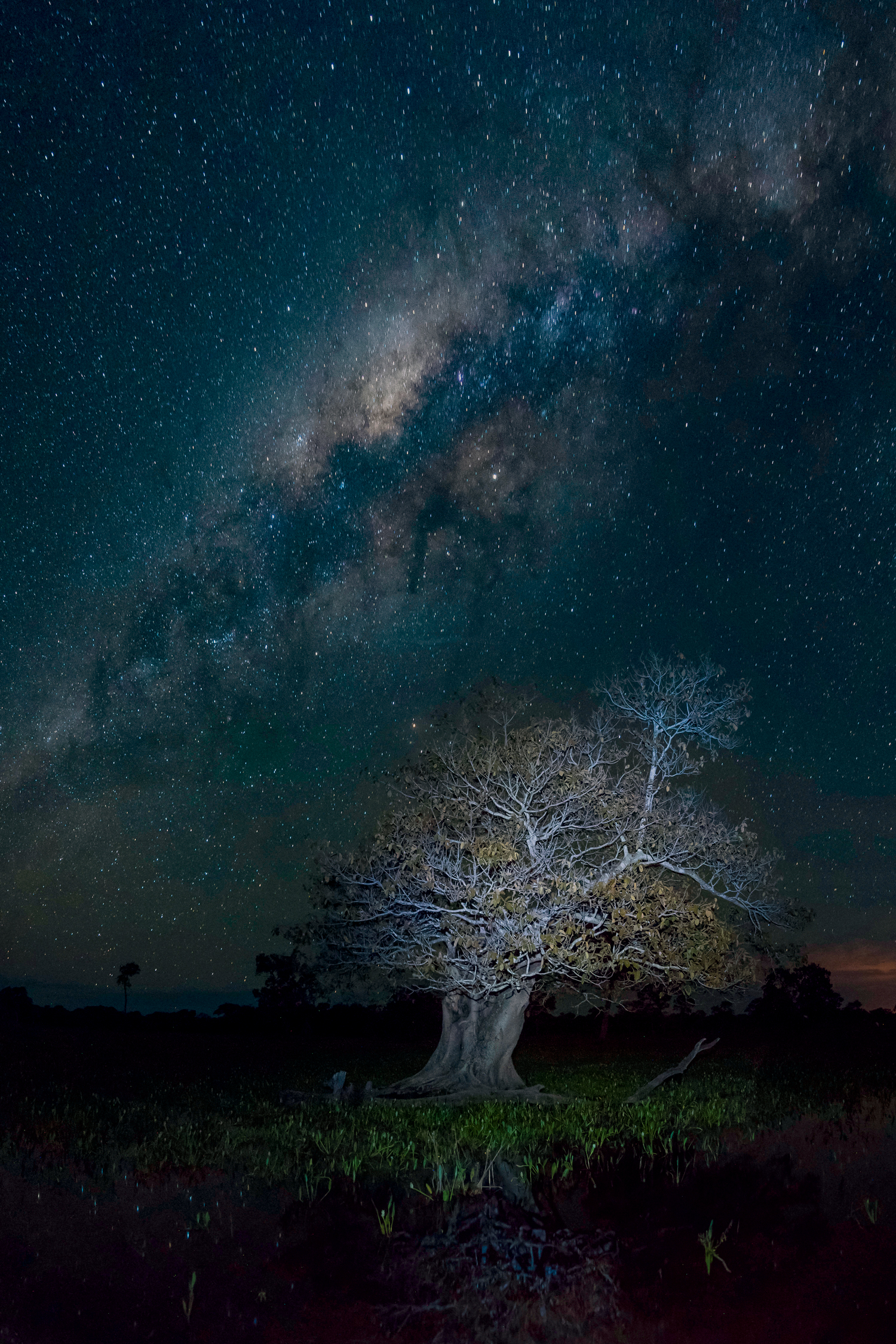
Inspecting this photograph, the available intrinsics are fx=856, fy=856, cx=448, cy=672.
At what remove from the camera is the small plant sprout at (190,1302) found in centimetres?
678

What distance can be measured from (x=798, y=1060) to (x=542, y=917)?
2249cm

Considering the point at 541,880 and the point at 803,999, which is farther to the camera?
the point at 803,999

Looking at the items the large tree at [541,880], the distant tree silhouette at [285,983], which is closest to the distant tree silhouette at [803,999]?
the distant tree silhouette at [285,983]

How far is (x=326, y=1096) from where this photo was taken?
19.8 meters

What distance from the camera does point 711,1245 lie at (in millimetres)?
8273

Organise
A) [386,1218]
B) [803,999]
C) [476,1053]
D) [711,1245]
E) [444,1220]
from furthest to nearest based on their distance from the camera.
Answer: [803,999]
[476,1053]
[444,1220]
[386,1218]
[711,1245]

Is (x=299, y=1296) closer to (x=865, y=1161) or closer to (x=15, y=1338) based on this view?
(x=15, y=1338)

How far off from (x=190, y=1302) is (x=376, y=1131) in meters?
7.38

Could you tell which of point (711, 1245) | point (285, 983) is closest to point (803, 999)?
point (285, 983)

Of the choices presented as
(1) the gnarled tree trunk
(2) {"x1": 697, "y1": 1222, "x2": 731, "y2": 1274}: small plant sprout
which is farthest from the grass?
(2) {"x1": 697, "y1": 1222, "x2": 731, "y2": 1274}: small plant sprout

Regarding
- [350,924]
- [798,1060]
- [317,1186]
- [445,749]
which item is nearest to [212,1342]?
[317,1186]

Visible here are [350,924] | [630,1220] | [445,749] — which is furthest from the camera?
[350,924]

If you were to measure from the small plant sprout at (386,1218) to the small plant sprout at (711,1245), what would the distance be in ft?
10.1

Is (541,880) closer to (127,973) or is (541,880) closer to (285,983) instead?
(285,983)
